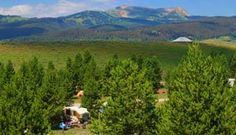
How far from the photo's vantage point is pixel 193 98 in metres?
36.1

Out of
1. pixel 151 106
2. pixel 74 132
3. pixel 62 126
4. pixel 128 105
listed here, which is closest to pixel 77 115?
pixel 62 126

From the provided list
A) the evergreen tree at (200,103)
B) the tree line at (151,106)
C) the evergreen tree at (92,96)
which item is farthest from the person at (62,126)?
the evergreen tree at (200,103)

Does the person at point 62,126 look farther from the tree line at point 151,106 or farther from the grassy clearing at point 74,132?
the tree line at point 151,106

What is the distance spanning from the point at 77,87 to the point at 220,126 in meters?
92.9

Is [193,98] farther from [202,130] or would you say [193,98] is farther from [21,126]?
[21,126]

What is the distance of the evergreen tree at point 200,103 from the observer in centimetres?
3572

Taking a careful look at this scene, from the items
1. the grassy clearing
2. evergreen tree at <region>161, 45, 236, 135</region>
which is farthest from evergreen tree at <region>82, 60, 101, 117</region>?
evergreen tree at <region>161, 45, 236, 135</region>

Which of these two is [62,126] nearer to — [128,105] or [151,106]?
[151,106]

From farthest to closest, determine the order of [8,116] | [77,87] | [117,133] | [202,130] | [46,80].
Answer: [77,87]
[46,80]
[117,133]
[8,116]
[202,130]

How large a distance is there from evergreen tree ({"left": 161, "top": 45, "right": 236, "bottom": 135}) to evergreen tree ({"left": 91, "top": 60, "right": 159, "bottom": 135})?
18.8ft

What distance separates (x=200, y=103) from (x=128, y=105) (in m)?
8.12

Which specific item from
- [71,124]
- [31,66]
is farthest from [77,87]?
[71,124]

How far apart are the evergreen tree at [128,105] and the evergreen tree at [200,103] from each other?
5737 mm

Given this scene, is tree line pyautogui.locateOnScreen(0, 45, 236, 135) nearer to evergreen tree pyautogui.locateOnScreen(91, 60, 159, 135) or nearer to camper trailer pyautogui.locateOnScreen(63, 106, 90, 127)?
evergreen tree pyautogui.locateOnScreen(91, 60, 159, 135)
